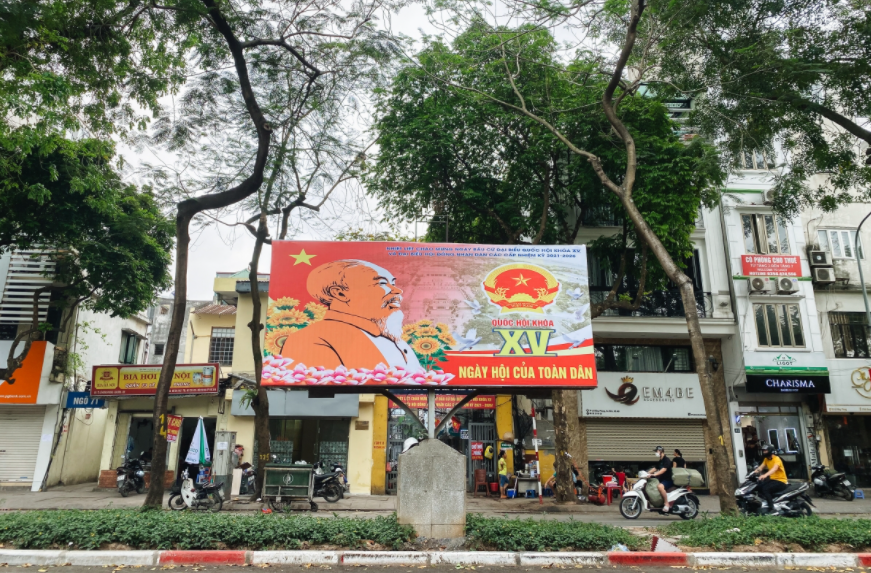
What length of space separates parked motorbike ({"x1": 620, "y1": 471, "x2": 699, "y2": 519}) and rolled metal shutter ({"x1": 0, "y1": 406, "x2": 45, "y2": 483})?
1893 cm

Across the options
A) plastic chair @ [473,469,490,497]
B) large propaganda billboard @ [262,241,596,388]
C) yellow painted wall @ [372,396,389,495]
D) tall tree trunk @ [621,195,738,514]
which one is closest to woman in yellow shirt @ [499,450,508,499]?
plastic chair @ [473,469,490,497]

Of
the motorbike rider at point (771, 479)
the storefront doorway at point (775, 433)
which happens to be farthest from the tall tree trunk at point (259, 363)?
the storefront doorway at point (775, 433)

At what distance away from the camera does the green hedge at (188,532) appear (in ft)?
25.7

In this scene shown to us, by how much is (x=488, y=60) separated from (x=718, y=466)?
10975 millimetres

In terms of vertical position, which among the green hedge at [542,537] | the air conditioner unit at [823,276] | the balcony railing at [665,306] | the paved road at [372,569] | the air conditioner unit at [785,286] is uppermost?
the air conditioner unit at [823,276]

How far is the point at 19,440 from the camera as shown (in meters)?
19.7

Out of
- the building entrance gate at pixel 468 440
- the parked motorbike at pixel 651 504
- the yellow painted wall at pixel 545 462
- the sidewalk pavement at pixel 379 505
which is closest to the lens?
the parked motorbike at pixel 651 504

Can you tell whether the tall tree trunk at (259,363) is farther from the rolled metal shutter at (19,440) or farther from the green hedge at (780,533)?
the green hedge at (780,533)

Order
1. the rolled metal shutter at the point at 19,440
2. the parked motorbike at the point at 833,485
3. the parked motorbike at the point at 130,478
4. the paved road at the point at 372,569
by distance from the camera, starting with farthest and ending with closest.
Result: the rolled metal shutter at the point at 19,440
the parked motorbike at the point at 130,478
the parked motorbike at the point at 833,485
the paved road at the point at 372,569

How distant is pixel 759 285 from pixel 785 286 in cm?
85

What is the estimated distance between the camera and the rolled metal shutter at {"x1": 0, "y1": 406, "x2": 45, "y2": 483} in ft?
63.7

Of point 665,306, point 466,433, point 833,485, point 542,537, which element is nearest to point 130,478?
point 466,433

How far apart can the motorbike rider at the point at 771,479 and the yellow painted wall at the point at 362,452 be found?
39.5 feet

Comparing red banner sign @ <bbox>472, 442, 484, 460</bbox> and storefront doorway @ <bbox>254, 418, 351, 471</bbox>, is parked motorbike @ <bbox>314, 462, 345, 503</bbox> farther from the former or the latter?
red banner sign @ <bbox>472, 442, 484, 460</bbox>
